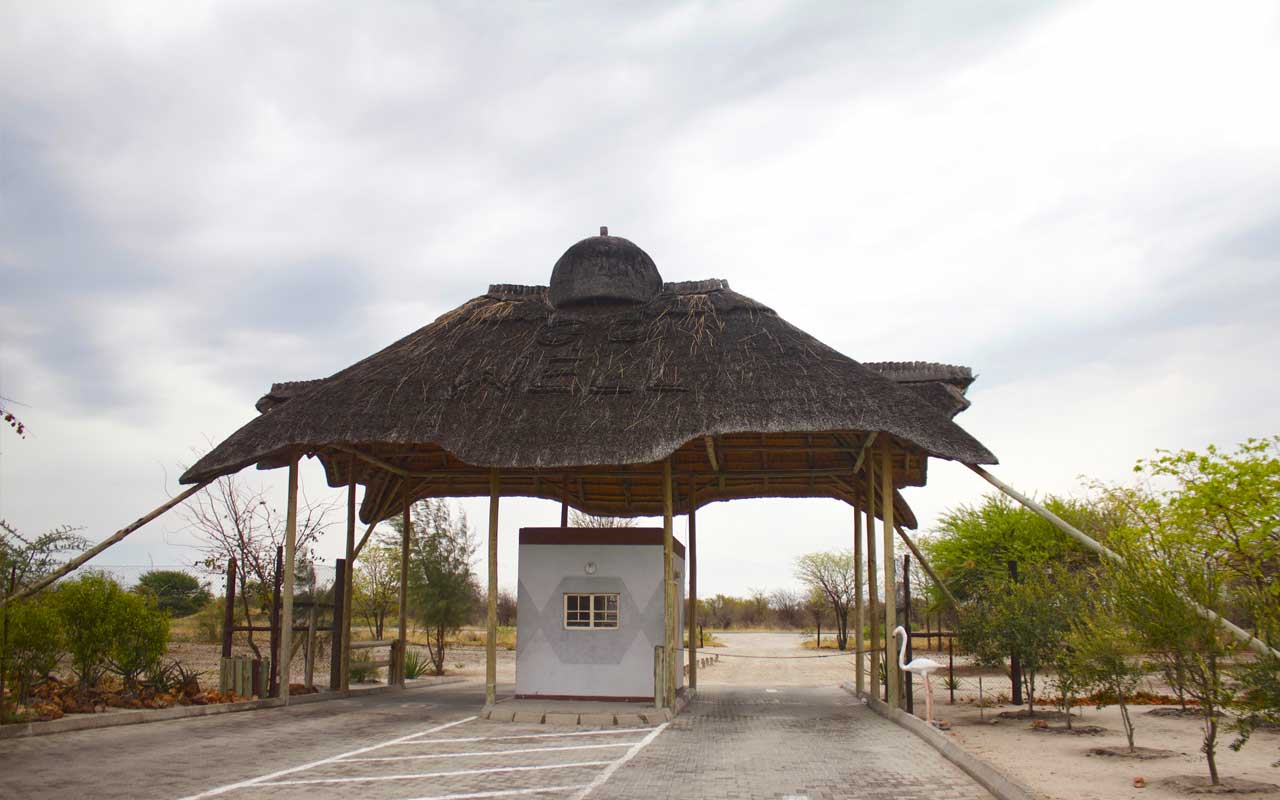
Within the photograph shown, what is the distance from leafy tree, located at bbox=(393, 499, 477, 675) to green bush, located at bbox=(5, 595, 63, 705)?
1389 centimetres

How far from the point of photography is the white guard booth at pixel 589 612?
15.5 metres

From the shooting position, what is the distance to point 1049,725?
13469mm

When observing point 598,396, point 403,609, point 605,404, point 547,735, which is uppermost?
point 598,396

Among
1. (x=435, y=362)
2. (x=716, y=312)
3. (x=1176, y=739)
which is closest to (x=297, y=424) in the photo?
(x=435, y=362)

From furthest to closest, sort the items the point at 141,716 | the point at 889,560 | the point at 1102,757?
the point at 889,560 → the point at 141,716 → the point at 1102,757

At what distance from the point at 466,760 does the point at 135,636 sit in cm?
539

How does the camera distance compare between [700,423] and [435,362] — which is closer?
[700,423]

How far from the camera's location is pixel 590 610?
52.0ft

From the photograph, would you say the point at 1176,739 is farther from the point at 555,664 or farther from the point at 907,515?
the point at 555,664

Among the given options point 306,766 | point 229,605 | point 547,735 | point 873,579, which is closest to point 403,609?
point 229,605

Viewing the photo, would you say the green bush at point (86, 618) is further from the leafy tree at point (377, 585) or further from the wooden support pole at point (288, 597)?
the leafy tree at point (377, 585)

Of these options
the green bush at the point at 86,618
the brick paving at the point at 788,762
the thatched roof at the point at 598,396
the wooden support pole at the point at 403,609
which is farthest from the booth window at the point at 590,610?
the green bush at the point at 86,618

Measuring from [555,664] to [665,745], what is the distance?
16.0 feet

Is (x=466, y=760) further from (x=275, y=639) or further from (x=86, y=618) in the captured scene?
(x=275, y=639)
